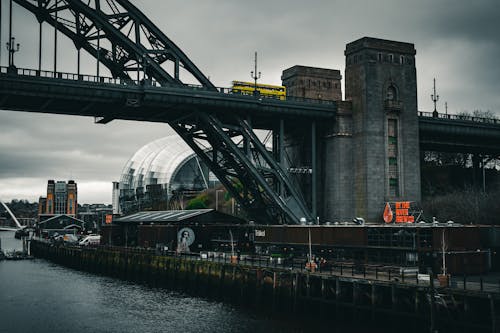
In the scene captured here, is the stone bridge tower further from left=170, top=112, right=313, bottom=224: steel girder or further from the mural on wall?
the mural on wall

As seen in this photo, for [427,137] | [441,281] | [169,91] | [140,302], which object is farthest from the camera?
[427,137]

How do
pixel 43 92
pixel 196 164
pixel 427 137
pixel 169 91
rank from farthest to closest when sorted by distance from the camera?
pixel 196 164 → pixel 427 137 → pixel 169 91 → pixel 43 92

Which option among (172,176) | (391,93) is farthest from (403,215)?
(172,176)

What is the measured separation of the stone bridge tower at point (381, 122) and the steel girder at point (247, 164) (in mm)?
9660

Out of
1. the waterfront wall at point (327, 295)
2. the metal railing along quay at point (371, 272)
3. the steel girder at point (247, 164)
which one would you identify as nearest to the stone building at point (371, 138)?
the steel girder at point (247, 164)

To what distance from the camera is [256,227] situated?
276ft

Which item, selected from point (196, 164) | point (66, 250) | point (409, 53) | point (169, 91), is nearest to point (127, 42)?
point (169, 91)

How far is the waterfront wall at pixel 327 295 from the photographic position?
43969 mm

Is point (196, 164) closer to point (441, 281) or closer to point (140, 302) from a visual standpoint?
point (140, 302)

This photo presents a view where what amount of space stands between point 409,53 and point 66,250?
75439 millimetres

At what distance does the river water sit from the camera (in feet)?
167

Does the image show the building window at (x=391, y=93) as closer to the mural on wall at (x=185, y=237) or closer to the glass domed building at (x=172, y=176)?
the mural on wall at (x=185, y=237)

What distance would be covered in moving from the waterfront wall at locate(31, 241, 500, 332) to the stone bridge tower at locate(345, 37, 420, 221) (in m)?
25.9

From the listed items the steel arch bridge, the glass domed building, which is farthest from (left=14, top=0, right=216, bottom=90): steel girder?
the glass domed building
